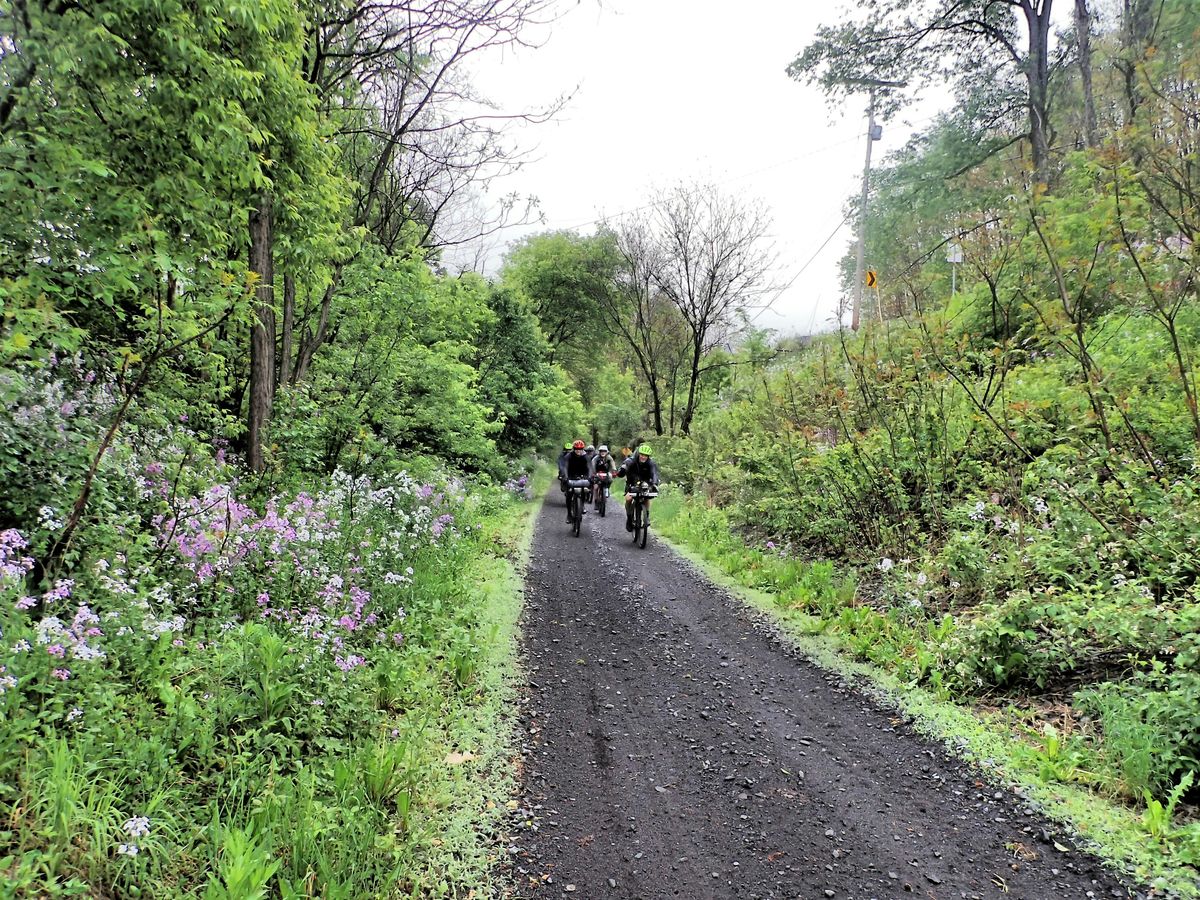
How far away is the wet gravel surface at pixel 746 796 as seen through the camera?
2.56 metres

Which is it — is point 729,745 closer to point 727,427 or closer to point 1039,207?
point 1039,207

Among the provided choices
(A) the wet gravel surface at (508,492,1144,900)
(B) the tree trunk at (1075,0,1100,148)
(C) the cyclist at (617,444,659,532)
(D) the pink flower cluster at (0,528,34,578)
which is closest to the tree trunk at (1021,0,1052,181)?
(B) the tree trunk at (1075,0,1100,148)

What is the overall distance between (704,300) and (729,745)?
19.5 metres

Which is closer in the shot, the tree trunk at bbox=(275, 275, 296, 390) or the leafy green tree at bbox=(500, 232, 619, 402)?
the tree trunk at bbox=(275, 275, 296, 390)

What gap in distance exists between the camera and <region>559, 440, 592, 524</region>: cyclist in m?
12.1

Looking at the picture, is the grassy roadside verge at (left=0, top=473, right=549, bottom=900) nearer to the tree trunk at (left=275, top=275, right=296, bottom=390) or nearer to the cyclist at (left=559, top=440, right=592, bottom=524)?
the tree trunk at (left=275, top=275, right=296, bottom=390)

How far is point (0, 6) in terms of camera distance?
313 centimetres

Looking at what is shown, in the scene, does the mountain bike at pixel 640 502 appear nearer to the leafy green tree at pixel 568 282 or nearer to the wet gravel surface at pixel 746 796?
the wet gravel surface at pixel 746 796

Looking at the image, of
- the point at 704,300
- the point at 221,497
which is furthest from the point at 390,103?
the point at 704,300

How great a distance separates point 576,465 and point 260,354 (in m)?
6.66

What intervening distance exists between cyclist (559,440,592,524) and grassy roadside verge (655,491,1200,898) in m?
4.64

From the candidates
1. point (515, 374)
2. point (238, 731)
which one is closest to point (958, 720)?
point (238, 731)

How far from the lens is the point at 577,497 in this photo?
11719 millimetres

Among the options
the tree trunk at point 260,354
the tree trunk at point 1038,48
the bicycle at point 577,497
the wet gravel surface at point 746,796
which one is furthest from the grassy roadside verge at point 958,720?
the tree trunk at point 1038,48
